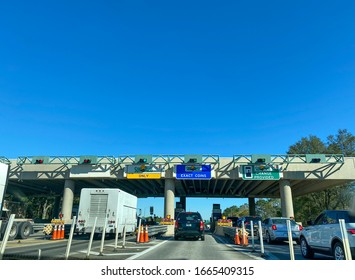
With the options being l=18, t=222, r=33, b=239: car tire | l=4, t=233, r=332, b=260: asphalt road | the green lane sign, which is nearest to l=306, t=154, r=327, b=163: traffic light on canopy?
the green lane sign

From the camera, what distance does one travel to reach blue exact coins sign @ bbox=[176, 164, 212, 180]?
115 feet

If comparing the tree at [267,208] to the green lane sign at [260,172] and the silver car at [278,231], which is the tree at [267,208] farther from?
the silver car at [278,231]

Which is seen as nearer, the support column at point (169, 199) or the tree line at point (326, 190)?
the support column at point (169, 199)

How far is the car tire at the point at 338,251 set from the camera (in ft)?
26.2

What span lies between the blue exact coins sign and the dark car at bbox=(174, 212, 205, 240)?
617 inches

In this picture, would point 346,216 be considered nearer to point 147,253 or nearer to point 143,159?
point 147,253

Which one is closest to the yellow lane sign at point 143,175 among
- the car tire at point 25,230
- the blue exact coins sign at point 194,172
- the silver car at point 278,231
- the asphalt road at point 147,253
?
the blue exact coins sign at point 194,172

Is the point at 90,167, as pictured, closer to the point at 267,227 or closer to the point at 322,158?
the point at 267,227

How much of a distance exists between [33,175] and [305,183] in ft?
122

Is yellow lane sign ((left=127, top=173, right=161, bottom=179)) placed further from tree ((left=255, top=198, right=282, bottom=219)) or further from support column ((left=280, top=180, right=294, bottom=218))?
tree ((left=255, top=198, right=282, bottom=219))

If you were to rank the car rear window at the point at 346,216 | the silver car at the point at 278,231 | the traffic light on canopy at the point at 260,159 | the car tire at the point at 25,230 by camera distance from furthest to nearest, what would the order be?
the traffic light on canopy at the point at 260,159
the car tire at the point at 25,230
the silver car at the point at 278,231
the car rear window at the point at 346,216

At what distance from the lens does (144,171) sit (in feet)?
119

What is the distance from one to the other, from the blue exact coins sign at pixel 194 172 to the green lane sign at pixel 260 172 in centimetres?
438
